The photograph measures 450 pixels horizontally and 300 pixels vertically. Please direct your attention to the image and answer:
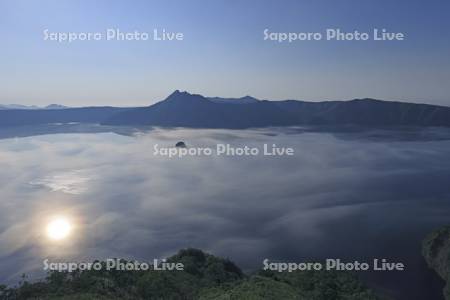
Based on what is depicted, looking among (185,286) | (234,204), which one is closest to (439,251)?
(185,286)

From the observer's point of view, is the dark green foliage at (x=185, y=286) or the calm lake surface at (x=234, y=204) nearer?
the dark green foliage at (x=185, y=286)

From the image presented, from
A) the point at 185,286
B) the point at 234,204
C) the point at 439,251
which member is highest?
the point at 185,286

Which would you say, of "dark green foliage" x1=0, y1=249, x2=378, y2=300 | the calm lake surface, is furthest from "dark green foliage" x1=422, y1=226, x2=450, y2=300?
"dark green foliage" x1=0, y1=249, x2=378, y2=300

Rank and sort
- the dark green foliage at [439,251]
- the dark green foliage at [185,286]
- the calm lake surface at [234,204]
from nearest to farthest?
the dark green foliage at [185,286], the dark green foliage at [439,251], the calm lake surface at [234,204]

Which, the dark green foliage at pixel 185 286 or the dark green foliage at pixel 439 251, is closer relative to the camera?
the dark green foliage at pixel 185 286

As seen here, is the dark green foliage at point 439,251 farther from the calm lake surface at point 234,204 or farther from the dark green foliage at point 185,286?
the dark green foliage at point 185,286

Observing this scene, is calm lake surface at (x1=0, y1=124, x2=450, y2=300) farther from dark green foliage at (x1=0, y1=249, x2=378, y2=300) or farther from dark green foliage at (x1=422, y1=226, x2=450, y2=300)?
dark green foliage at (x1=0, y1=249, x2=378, y2=300)

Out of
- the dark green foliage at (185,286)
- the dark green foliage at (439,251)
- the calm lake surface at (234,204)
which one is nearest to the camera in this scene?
the dark green foliage at (185,286)

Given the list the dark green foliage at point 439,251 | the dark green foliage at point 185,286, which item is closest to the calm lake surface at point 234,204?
A: the dark green foliage at point 439,251

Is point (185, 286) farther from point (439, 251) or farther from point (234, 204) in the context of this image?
point (234, 204)

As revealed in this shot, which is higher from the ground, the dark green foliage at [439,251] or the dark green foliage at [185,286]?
the dark green foliage at [185,286]
